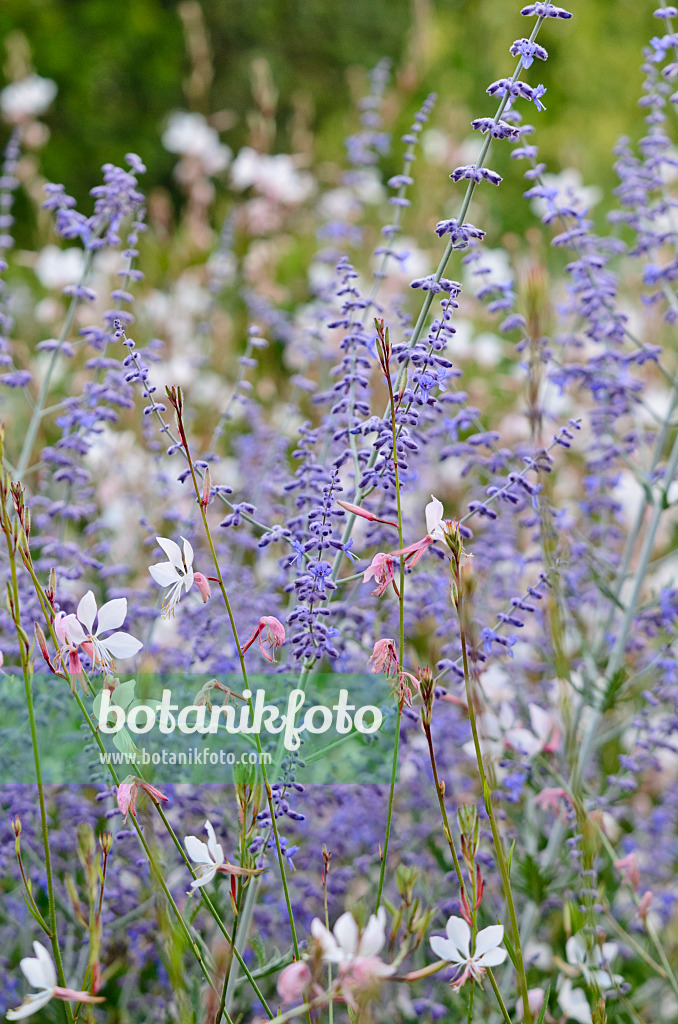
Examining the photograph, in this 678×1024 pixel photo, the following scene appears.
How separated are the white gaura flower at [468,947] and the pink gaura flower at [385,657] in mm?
208

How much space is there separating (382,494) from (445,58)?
6.23 metres

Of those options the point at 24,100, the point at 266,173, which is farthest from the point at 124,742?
the point at 24,100

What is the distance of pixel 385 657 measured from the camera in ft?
2.64

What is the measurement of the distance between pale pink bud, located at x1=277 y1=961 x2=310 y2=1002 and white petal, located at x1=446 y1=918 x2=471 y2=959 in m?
0.15

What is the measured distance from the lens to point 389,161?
18.9 ft

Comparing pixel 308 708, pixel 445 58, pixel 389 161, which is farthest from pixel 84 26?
pixel 308 708

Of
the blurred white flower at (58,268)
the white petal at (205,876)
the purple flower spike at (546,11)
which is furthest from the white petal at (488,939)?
the blurred white flower at (58,268)

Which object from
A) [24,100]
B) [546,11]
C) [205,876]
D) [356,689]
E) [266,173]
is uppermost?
[24,100]

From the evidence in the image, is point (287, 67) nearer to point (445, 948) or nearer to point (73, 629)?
point (73, 629)

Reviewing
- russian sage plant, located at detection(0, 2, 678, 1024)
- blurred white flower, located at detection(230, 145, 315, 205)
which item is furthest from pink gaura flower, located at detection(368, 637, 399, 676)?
blurred white flower, located at detection(230, 145, 315, 205)

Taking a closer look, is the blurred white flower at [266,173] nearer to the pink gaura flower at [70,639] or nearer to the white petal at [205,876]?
the pink gaura flower at [70,639]

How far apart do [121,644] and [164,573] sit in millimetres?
76

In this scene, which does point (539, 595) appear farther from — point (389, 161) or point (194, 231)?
point (389, 161)

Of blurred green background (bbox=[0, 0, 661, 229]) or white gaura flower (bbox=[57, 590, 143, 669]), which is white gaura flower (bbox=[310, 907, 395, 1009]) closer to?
white gaura flower (bbox=[57, 590, 143, 669])
